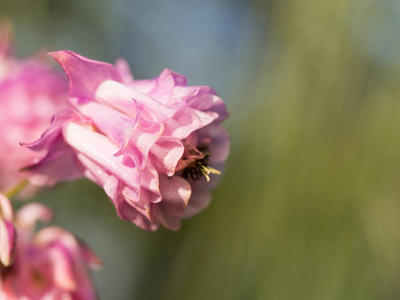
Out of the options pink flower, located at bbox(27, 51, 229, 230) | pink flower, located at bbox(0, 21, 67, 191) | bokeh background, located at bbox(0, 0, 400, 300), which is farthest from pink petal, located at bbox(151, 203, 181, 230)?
bokeh background, located at bbox(0, 0, 400, 300)

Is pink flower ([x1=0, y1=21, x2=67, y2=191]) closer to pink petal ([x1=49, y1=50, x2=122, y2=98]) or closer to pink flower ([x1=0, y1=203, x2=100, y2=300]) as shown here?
pink flower ([x1=0, y1=203, x2=100, y2=300])

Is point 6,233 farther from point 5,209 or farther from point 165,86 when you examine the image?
point 165,86

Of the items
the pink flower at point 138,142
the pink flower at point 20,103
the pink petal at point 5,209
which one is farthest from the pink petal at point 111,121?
the pink flower at point 20,103

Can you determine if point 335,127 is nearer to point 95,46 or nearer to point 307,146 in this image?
point 307,146

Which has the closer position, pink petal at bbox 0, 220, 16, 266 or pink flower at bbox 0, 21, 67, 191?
pink petal at bbox 0, 220, 16, 266

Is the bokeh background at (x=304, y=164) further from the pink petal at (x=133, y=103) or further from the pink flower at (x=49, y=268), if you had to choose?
the pink petal at (x=133, y=103)

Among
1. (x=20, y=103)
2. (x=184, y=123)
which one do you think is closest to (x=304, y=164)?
(x=20, y=103)
